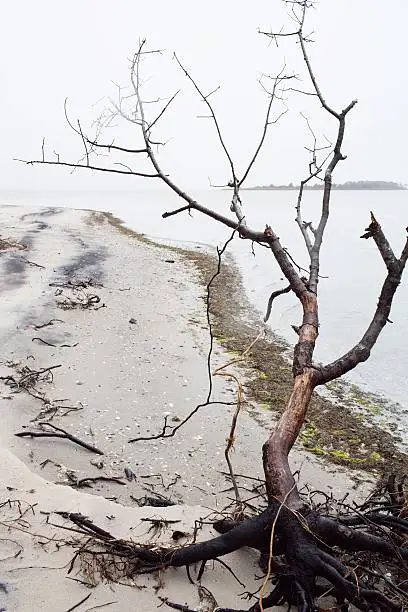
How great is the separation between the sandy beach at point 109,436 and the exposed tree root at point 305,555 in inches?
4.7

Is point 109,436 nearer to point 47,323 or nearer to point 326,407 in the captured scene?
point 326,407

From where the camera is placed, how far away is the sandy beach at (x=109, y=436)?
99.6 inches

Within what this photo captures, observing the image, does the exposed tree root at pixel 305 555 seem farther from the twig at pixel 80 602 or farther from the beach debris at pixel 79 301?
the beach debris at pixel 79 301

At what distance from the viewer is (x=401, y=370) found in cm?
890

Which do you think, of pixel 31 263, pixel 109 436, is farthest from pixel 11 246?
pixel 109 436

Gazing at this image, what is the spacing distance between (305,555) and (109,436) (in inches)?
104

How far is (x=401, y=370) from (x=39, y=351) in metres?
6.01

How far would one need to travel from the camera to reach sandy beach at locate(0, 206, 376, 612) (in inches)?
99.6

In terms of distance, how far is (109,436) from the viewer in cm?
464

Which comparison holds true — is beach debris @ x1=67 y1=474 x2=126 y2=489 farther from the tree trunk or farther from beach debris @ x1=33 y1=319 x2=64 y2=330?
beach debris @ x1=33 y1=319 x2=64 y2=330

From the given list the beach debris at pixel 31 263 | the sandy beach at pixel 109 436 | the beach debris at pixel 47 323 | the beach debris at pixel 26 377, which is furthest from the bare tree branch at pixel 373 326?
the beach debris at pixel 31 263

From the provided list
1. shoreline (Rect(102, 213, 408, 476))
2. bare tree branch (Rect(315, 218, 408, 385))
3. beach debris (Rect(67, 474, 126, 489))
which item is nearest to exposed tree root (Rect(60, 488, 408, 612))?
bare tree branch (Rect(315, 218, 408, 385))

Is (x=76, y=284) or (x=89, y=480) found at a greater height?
(x=76, y=284)

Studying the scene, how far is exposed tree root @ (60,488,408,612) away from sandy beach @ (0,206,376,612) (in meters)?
0.12
